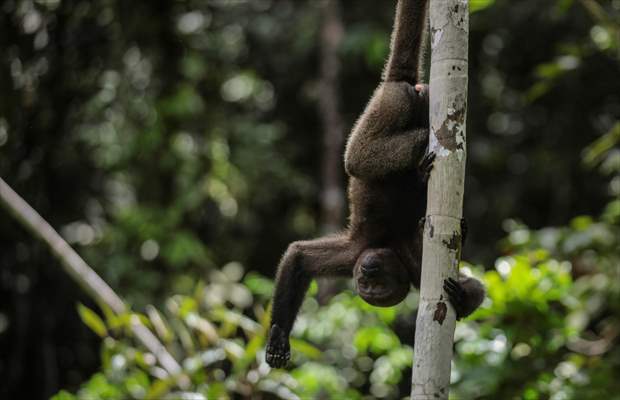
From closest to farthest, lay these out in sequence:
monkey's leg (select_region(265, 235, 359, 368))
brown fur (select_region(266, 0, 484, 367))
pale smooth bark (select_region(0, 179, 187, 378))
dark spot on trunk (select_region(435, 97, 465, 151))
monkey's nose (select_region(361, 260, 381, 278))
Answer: dark spot on trunk (select_region(435, 97, 465, 151)) → brown fur (select_region(266, 0, 484, 367)) → monkey's nose (select_region(361, 260, 381, 278)) → monkey's leg (select_region(265, 235, 359, 368)) → pale smooth bark (select_region(0, 179, 187, 378))

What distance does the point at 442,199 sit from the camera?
367cm

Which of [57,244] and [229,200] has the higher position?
[229,200]

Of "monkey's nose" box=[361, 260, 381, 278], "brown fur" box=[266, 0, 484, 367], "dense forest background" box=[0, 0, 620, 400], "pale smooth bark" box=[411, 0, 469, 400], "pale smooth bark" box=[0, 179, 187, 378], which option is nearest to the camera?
"pale smooth bark" box=[411, 0, 469, 400]

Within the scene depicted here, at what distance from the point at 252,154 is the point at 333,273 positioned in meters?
5.38

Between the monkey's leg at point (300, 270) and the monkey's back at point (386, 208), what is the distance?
0.18m

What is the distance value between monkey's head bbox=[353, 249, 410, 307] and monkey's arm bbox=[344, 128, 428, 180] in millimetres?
575

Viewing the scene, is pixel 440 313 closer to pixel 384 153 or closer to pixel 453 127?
pixel 453 127

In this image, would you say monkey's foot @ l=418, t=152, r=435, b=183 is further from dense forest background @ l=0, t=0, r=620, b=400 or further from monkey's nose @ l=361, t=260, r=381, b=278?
dense forest background @ l=0, t=0, r=620, b=400

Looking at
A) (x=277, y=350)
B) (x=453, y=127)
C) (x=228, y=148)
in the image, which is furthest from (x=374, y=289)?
(x=228, y=148)

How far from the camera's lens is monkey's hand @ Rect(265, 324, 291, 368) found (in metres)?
5.44

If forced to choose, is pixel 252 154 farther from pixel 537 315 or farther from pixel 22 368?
pixel 537 315

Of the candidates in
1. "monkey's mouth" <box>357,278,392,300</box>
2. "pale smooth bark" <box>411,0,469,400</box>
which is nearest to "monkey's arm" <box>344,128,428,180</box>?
"monkey's mouth" <box>357,278,392,300</box>

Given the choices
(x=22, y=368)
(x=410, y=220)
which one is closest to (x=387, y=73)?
(x=410, y=220)

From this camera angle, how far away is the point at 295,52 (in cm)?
1173
